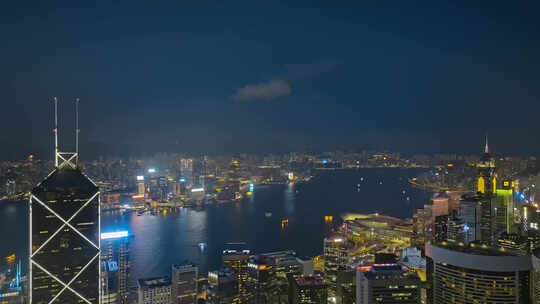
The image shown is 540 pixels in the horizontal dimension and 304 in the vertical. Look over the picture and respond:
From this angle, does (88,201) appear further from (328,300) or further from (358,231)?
(358,231)

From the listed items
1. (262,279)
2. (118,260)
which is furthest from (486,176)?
(118,260)

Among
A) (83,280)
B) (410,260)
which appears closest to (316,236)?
(410,260)

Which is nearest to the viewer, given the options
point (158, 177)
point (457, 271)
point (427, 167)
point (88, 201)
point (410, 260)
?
point (88, 201)

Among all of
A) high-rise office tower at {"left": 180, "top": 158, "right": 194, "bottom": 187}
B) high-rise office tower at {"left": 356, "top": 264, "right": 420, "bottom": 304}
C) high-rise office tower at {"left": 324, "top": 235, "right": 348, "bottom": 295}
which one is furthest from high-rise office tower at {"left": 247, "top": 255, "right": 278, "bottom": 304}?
high-rise office tower at {"left": 180, "top": 158, "right": 194, "bottom": 187}

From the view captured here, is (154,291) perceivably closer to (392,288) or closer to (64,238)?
(64,238)

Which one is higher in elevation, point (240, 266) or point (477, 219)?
point (477, 219)

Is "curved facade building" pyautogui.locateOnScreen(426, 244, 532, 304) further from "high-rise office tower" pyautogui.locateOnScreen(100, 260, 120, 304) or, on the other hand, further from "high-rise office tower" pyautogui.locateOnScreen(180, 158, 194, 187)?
"high-rise office tower" pyautogui.locateOnScreen(180, 158, 194, 187)
